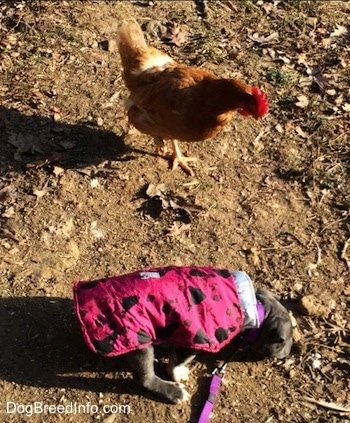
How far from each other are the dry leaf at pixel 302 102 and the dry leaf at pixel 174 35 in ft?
4.75

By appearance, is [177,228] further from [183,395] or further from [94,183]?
[183,395]

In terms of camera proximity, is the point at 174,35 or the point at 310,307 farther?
the point at 174,35

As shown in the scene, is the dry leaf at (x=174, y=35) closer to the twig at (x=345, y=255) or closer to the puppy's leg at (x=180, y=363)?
the twig at (x=345, y=255)

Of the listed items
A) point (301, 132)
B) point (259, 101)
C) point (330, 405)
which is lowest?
point (330, 405)

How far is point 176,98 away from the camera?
16.2 feet

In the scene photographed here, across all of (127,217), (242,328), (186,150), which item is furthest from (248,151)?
(242,328)

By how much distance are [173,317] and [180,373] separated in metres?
0.53

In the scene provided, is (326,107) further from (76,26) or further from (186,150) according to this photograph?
(76,26)

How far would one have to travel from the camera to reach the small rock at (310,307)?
4.46 meters

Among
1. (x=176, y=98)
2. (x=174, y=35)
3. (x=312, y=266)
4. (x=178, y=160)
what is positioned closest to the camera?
(x=312, y=266)

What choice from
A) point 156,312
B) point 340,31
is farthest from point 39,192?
point 340,31

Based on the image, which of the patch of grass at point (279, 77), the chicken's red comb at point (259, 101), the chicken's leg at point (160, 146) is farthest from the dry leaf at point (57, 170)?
the patch of grass at point (279, 77)

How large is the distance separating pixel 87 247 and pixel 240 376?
154 centimetres

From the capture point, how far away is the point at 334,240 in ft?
16.5
